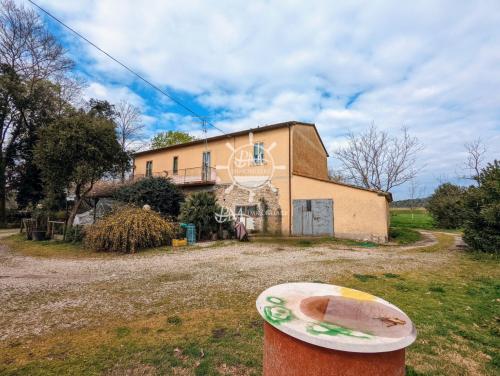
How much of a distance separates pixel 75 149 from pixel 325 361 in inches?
585

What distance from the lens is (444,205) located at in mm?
23750

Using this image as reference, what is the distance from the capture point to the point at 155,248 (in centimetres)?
1095

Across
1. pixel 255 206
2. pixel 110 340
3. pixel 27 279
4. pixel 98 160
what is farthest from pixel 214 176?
pixel 110 340

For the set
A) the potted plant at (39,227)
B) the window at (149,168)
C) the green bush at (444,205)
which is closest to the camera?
the potted plant at (39,227)

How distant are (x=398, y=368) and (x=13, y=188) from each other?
31205 mm

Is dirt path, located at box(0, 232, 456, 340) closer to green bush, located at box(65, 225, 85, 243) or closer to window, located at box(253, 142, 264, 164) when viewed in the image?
green bush, located at box(65, 225, 85, 243)

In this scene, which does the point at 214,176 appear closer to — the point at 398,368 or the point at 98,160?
the point at 98,160

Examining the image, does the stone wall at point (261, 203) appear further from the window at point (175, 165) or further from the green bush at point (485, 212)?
the green bush at point (485, 212)

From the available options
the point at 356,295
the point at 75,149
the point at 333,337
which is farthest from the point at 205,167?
the point at 333,337

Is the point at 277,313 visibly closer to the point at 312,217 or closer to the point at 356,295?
the point at 356,295

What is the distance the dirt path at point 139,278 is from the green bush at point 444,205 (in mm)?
17211

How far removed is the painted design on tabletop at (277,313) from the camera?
5.98 feet

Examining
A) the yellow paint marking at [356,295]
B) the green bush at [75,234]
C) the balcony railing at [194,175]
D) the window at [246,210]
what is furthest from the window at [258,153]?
the yellow paint marking at [356,295]

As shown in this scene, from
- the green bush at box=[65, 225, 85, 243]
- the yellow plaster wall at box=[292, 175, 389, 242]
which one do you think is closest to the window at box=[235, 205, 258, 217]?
the yellow plaster wall at box=[292, 175, 389, 242]
